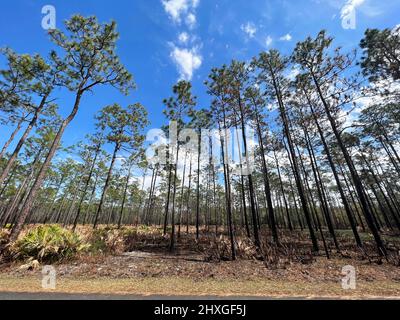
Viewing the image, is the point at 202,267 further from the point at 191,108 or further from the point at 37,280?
the point at 191,108

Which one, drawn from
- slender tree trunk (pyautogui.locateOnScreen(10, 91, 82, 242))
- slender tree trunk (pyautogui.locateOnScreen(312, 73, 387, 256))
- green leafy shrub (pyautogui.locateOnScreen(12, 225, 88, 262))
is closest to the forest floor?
green leafy shrub (pyautogui.locateOnScreen(12, 225, 88, 262))

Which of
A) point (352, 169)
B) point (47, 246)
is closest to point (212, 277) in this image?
point (47, 246)

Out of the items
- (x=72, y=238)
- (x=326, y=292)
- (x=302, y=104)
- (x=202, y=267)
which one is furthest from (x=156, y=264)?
(x=302, y=104)

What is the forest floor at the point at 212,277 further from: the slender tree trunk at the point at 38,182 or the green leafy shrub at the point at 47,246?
the slender tree trunk at the point at 38,182

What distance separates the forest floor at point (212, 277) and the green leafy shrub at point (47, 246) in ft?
1.39

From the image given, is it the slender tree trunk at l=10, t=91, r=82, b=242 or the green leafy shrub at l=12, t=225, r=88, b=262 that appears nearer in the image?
the green leafy shrub at l=12, t=225, r=88, b=262

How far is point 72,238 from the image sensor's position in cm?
931

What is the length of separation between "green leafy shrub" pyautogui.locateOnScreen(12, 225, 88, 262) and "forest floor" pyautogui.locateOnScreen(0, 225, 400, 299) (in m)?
0.42

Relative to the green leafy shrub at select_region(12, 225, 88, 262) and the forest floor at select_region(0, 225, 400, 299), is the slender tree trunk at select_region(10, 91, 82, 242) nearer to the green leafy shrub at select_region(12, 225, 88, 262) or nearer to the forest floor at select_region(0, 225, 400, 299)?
the green leafy shrub at select_region(12, 225, 88, 262)

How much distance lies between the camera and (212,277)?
7.25 metres

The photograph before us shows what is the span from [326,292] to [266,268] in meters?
2.95

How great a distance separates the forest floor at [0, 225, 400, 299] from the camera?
5.64 metres

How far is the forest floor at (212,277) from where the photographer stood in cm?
564
